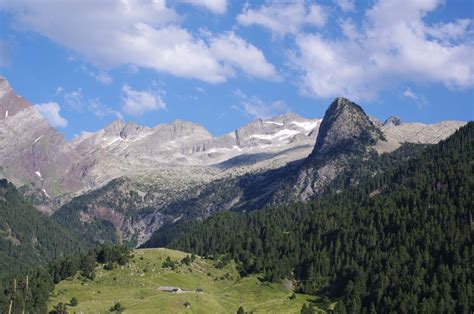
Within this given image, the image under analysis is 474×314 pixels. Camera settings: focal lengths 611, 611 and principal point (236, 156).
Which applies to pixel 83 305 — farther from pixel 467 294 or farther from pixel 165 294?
pixel 467 294

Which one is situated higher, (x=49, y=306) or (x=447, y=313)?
(x=49, y=306)

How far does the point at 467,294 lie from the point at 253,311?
2680 inches

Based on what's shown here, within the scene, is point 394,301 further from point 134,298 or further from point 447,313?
point 134,298

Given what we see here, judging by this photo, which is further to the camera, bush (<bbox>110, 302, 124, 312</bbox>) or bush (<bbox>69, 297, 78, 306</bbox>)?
bush (<bbox>69, 297, 78, 306</bbox>)

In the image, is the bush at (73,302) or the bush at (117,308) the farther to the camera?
the bush at (73,302)

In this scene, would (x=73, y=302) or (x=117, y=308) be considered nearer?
(x=117, y=308)

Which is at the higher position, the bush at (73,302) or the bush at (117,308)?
the bush at (73,302)

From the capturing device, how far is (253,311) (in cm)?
19975

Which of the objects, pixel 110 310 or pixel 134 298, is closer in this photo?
pixel 110 310

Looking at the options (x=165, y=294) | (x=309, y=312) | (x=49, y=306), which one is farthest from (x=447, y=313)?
(x=49, y=306)

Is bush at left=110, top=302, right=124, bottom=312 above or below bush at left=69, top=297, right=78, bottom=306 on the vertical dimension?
below

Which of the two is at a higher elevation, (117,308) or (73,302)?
(73,302)

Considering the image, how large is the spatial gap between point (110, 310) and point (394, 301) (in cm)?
8895

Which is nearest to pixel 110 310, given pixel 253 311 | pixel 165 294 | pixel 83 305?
pixel 83 305
